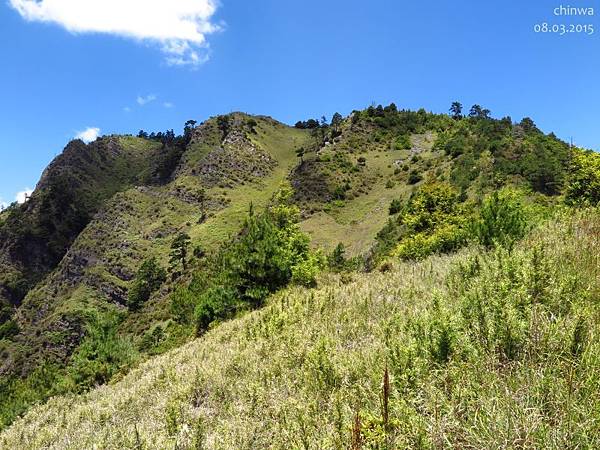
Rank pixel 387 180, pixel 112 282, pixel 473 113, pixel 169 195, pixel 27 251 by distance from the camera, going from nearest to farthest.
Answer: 1. pixel 387 180
2. pixel 112 282
3. pixel 473 113
4. pixel 169 195
5. pixel 27 251

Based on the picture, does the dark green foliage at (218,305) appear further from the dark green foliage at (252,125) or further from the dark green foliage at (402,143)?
the dark green foliage at (252,125)

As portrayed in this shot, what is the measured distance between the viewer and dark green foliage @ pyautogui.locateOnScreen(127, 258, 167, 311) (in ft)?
295

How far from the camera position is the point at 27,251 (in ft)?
452

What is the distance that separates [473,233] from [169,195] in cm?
11678

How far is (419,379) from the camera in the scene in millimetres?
3883

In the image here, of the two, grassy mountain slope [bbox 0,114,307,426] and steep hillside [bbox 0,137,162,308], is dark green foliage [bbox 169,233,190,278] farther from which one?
steep hillside [bbox 0,137,162,308]

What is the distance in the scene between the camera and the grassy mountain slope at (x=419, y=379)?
2.99m

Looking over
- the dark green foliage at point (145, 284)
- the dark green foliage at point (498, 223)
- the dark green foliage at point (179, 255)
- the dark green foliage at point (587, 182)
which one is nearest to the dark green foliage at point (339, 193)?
the dark green foliage at point (179, 255)

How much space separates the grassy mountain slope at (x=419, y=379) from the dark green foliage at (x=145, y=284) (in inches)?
3390

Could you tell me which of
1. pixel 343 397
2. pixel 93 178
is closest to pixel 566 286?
pixel 343 397

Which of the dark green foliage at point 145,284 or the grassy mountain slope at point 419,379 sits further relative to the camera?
the dark green foliage at point 145,284

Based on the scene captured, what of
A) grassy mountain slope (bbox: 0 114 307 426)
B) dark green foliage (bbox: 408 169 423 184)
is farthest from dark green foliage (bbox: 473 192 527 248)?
grassy mountain slope (bbox: 0 114 307 426)

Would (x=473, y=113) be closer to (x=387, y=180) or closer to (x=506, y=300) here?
(x=387, y=180)

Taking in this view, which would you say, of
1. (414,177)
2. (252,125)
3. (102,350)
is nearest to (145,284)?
(102,350)
